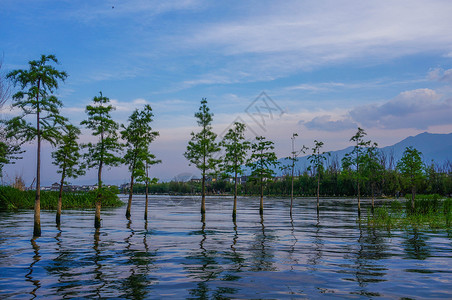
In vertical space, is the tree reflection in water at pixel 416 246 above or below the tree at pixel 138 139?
below

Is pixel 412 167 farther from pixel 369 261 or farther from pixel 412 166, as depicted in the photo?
pixel 369 261

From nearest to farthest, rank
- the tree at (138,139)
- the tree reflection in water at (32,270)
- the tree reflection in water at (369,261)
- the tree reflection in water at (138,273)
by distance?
the tree reflection in water at (138,273) → the tree reflection in water at (32,270) → the tree reflection in water at (369,261) → the tree at (138,139)

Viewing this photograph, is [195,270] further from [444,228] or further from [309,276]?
[444,228]

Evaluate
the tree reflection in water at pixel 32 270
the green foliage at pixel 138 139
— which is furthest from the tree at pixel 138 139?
the tree reflection in water at pixel 32 270

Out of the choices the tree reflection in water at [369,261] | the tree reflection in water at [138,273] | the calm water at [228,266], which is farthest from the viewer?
the tree reflection in water at [369,261]

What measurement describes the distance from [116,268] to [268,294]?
315 inches

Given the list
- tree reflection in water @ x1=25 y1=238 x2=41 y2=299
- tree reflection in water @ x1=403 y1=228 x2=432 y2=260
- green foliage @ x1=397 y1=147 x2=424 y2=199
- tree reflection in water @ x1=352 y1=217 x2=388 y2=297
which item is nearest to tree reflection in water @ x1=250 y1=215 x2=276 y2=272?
tree reflection in water @ x1=352 y1=217 x2=388 y2=297

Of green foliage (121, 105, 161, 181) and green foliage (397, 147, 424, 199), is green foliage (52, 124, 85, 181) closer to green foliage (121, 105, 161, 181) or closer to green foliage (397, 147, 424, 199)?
green foliage (121, 105, 161, 181)

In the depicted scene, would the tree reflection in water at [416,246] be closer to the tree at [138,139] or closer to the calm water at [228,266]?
the calm water at [228,266]

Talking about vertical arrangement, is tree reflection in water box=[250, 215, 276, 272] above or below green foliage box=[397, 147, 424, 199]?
below

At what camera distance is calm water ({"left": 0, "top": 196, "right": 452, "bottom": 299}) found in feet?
44.3

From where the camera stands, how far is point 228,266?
17812mm

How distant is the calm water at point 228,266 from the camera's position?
13.5 metres

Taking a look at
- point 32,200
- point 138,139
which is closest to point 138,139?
point 138,139
